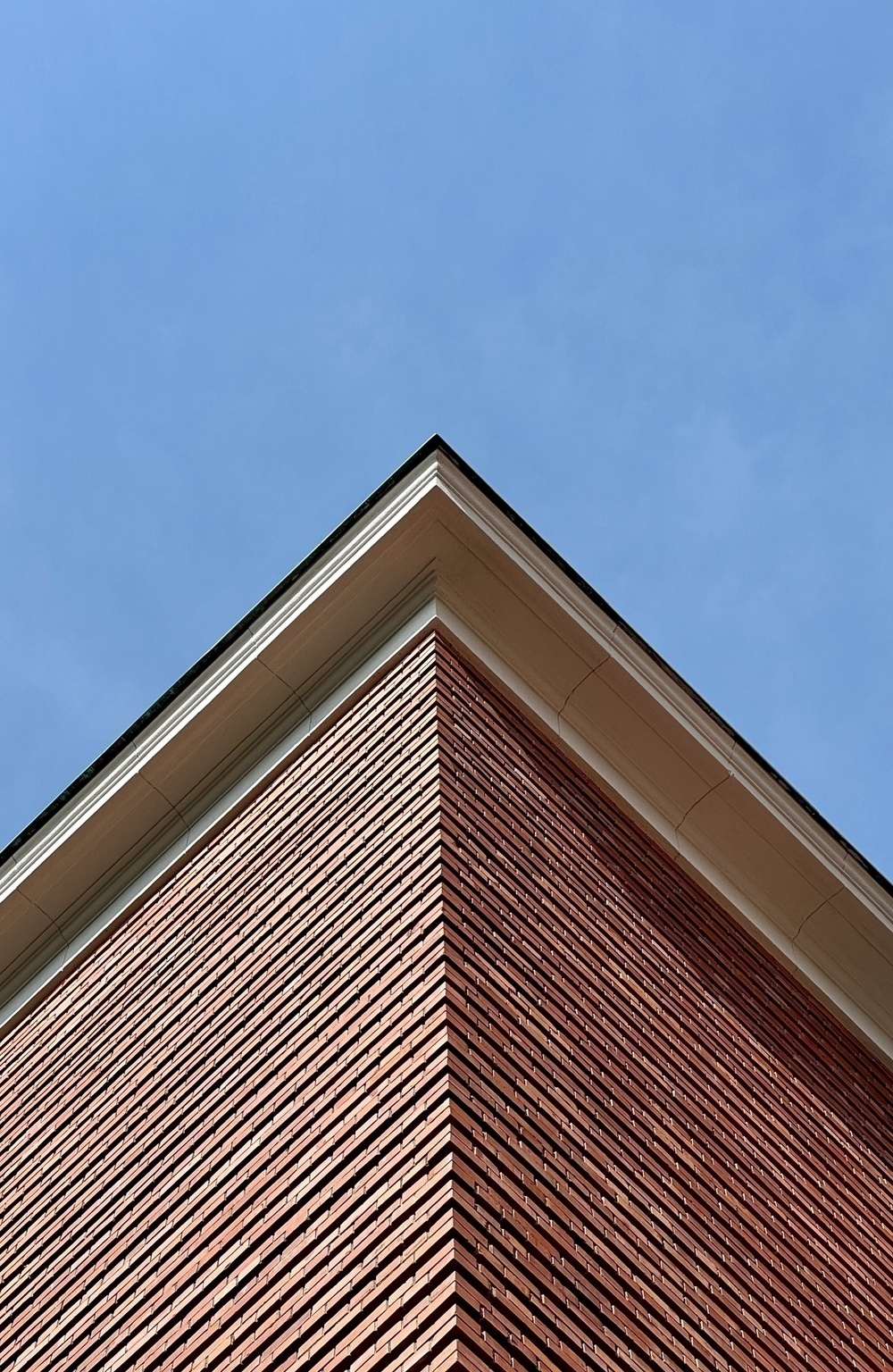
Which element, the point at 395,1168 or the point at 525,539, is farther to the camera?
the point at 525,539

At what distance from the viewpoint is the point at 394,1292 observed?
263 inches

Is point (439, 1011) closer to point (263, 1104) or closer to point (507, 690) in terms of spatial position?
point (263, 1104)

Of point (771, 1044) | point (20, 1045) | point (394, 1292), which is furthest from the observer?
point (20, 1045)

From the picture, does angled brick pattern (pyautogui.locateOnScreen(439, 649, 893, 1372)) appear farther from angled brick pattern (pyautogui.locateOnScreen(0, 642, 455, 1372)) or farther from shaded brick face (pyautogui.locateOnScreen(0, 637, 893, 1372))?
angled brick pattern (pyautogui.locateOnScreen(0, 642, 455, 1372))

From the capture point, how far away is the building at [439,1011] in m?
7.34

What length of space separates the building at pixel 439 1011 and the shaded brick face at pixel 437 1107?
3cm

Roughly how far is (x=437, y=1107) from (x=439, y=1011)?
65 centimetres

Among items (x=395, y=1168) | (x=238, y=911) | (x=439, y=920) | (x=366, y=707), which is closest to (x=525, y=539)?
(x=366, y=707)

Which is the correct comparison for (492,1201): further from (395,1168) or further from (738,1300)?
(738,1300)

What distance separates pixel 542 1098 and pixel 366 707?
391 centimetres

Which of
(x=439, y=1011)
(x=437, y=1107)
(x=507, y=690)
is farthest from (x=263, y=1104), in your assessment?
(x=507, y=690)

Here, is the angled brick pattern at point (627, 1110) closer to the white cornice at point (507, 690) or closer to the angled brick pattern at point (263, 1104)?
the angled brick pattern at point (263, 1104)

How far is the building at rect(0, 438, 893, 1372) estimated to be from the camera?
7.34 metres

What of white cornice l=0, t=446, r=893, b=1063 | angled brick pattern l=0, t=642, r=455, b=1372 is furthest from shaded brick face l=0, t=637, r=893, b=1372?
white cornice l=0, t=446, r=893, b=1063
